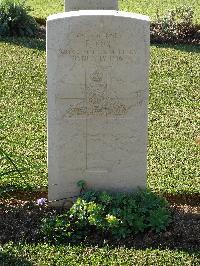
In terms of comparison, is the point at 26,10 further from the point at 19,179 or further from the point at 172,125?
the point at 19,179

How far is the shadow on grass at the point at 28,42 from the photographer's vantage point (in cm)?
1059

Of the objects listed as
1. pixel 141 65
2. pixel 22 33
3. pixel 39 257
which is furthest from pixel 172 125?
pixel 22 33

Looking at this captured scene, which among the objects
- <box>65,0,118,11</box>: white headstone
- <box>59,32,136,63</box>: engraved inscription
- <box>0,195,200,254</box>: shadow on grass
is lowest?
<box>0,195,200,254</box>: shadow on grass

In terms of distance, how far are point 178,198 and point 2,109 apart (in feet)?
9.61

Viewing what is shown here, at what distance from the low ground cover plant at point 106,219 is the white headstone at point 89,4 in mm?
4576

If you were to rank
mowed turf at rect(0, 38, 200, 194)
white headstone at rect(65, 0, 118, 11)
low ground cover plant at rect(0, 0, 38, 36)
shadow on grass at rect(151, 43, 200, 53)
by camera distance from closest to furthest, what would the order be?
mowed turf at rect(0, 38, 200, 194) → white headstone at rect(65, 0, 118, 11) → shadow on grass at rect(151, 43, 200, 53) → low ground cover plant at rect(0, 0, 38, 36)

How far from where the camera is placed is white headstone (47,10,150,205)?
194 inches

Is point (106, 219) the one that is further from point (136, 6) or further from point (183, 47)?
point (136, 6)

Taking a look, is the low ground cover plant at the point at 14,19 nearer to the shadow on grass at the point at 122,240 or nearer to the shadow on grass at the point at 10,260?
the shadow on grass at the point at 122,240

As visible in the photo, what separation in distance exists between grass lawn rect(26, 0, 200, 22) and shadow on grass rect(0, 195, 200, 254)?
791 centimetres

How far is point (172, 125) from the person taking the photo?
24.5 feet

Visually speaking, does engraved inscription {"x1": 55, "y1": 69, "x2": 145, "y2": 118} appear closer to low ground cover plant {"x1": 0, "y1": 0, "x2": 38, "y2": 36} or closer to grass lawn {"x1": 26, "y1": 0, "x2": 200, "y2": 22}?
low ground cover plant {"x1": 0, "y1": 0, "x2": 38, "y2": 36}

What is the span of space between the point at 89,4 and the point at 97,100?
174 inches

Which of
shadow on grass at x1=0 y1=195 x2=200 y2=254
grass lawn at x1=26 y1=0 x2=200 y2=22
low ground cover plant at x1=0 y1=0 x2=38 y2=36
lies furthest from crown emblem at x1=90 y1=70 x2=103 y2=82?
grass lawn at x1=26 y1=0 x2=200 y2=22
